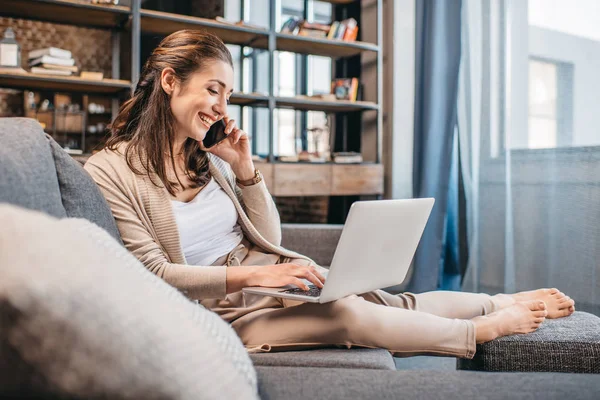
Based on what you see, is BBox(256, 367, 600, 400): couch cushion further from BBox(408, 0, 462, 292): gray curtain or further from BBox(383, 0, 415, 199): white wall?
BBox(383, 0, 415, 199): white wall

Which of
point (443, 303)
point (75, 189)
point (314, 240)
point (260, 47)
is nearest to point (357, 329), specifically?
point (443, 303)

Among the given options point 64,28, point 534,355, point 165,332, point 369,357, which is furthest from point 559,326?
point 64,28

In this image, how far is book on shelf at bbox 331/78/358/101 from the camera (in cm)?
390

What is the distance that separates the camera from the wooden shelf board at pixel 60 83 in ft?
9.95

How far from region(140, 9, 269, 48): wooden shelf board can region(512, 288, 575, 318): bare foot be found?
2.42m

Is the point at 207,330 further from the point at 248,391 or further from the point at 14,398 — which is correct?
the point at 14,398

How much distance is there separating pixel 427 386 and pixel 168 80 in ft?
3.80

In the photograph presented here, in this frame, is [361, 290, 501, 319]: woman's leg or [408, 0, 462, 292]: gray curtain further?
[408, 0, 462, 292]: gray curtain

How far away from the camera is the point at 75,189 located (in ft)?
3.67

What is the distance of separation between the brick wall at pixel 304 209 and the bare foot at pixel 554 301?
270 centimetres

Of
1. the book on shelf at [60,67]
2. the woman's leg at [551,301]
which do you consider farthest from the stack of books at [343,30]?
the woman's leg at [551,301]

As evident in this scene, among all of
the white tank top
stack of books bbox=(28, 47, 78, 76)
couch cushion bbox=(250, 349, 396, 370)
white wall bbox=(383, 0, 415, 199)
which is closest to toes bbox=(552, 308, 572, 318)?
couch cushion bbox=(250, 349, 396, 370)

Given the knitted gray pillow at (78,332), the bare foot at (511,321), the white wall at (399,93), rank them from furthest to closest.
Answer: the white wall at (399,93) → the bare foot at (511,321) → the knitted gray pillow at (78,332)

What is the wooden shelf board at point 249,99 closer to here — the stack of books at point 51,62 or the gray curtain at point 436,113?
the stack of books at point 51,62
